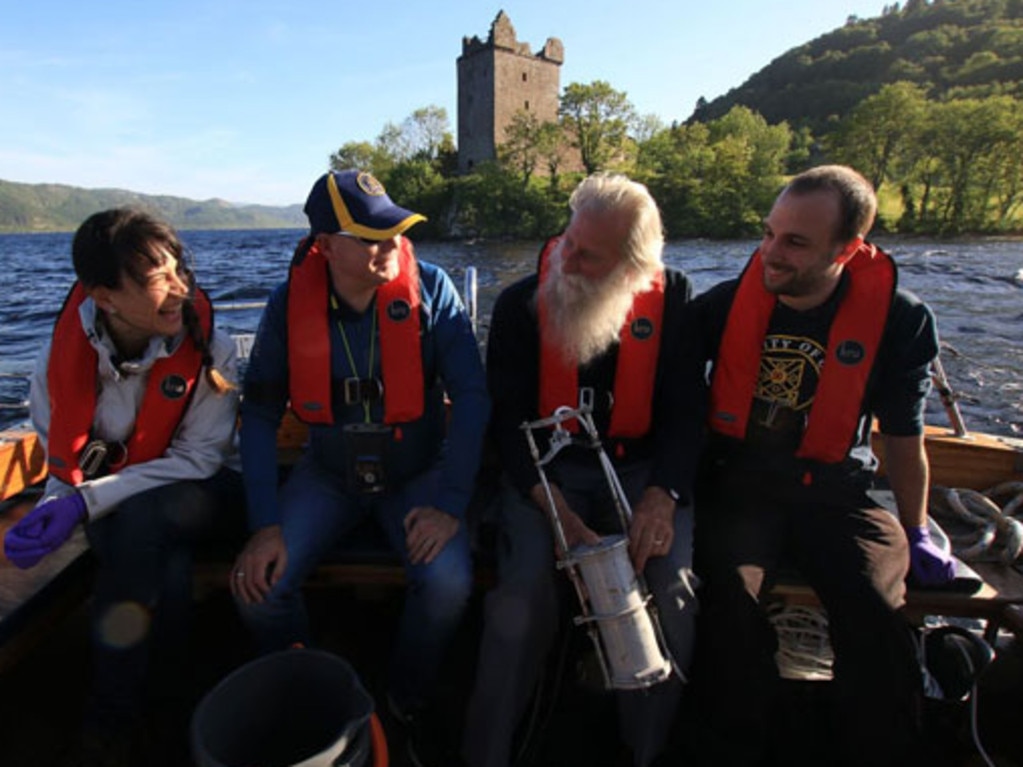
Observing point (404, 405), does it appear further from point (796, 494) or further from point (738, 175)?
point (738, 175)

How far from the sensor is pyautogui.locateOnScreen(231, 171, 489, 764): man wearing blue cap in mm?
1882

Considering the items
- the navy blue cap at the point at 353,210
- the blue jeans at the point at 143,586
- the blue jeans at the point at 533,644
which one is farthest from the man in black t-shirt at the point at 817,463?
the blue jeans at the point at 143,586

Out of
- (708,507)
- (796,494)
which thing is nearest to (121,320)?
(708,507)

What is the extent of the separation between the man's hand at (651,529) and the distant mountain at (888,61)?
79148 mm

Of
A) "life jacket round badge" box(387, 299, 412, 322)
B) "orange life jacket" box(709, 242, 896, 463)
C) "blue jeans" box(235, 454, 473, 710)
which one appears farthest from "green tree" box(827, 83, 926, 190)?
"blue jeans" box(235, 454, 473, 710)

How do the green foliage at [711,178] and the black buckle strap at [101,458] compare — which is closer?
the black buckle strap at [101,458]

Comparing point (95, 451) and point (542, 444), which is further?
point (542, 444)

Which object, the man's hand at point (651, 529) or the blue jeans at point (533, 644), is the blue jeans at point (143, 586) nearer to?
the blue jeans at point (533, 644)

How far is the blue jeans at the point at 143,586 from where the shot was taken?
174 cm

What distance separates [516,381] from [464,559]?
2.09 feet

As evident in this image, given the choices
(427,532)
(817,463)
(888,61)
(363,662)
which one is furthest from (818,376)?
(888,61)

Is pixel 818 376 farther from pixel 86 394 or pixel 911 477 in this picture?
pixel 86 394

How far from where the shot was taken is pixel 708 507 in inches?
84.6

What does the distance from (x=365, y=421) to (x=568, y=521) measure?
2.54 ft
